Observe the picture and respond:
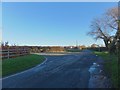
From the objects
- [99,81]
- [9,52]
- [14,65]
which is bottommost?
[99,81]

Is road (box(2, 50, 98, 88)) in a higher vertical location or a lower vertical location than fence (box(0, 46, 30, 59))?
lower

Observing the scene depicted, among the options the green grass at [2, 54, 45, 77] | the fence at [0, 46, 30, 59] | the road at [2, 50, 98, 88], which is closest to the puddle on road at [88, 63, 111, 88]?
the road at [2, 50, 98, 88]

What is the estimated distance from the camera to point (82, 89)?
32.0ft

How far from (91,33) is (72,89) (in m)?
Result: 68.6

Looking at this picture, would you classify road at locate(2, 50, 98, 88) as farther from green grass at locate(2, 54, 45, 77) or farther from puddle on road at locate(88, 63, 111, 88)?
green grass at locate(2, 54, 45, 77)

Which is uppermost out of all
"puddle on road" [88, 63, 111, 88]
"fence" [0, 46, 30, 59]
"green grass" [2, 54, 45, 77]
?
"fence" [0, 46, 30, 59]

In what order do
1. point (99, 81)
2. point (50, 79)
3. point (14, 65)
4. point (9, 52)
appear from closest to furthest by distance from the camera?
point (99, 81), point (50, 79), point (14, 65), point (9, 52)

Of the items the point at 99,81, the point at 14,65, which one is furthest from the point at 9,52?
the point at 99,81

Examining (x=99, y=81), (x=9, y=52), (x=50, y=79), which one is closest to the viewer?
(x=99, y=81)

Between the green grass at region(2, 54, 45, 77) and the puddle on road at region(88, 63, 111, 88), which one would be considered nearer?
the puddle on road at region(88, 63, 111, 88)

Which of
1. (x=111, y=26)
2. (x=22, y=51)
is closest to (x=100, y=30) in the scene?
(x=111, y=26)

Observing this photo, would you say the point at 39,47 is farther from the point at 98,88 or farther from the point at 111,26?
the point at 98,88

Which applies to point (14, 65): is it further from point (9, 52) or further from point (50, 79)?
point (9, 52)

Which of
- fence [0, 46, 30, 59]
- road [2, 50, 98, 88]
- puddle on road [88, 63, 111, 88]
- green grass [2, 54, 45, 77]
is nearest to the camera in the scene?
puddle on road [88, 63, 111, 88]
